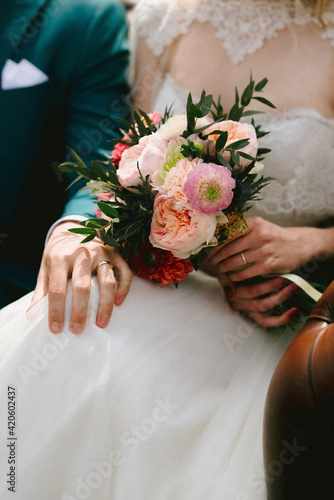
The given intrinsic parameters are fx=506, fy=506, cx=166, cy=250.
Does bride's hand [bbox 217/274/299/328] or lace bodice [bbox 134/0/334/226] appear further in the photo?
lace bodice [bbox 134/0/334/226]

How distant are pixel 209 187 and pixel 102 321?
308 mm

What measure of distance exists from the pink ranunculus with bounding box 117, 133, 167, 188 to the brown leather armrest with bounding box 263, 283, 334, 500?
39cm

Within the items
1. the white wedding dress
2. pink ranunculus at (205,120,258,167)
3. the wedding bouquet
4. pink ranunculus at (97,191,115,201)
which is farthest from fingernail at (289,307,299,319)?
pink ranunculus at (97,191,115,201)

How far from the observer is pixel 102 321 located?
920 mm

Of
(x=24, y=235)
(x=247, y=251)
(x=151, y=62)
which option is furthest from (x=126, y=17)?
(x=247, y=251)

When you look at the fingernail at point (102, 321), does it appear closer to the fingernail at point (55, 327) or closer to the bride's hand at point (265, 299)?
the fingernail at point (55, 327)

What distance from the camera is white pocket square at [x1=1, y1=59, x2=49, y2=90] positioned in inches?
51.4

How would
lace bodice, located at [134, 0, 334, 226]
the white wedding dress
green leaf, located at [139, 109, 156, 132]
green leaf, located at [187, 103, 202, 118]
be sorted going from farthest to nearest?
1. lace bodice, located at [134, 0, 334, 226]
2. green leaf, located at [139, 109, 156, 132]
3. green leaf, located at [187, 103, 202, 118]
4. the white wedding dress

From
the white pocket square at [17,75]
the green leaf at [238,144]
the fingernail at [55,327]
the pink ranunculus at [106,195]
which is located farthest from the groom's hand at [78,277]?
the white pocket square at [17,75]

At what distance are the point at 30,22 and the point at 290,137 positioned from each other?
2.40 feet

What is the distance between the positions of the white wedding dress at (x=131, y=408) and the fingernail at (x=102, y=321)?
0.01m

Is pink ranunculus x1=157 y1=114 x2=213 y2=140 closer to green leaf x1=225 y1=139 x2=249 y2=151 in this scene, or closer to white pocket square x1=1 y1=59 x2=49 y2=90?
green leaf x1=225 y1=139 x2=249 y2=151

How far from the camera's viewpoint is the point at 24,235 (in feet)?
4.73

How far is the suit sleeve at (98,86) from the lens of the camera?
1327 millimetres
